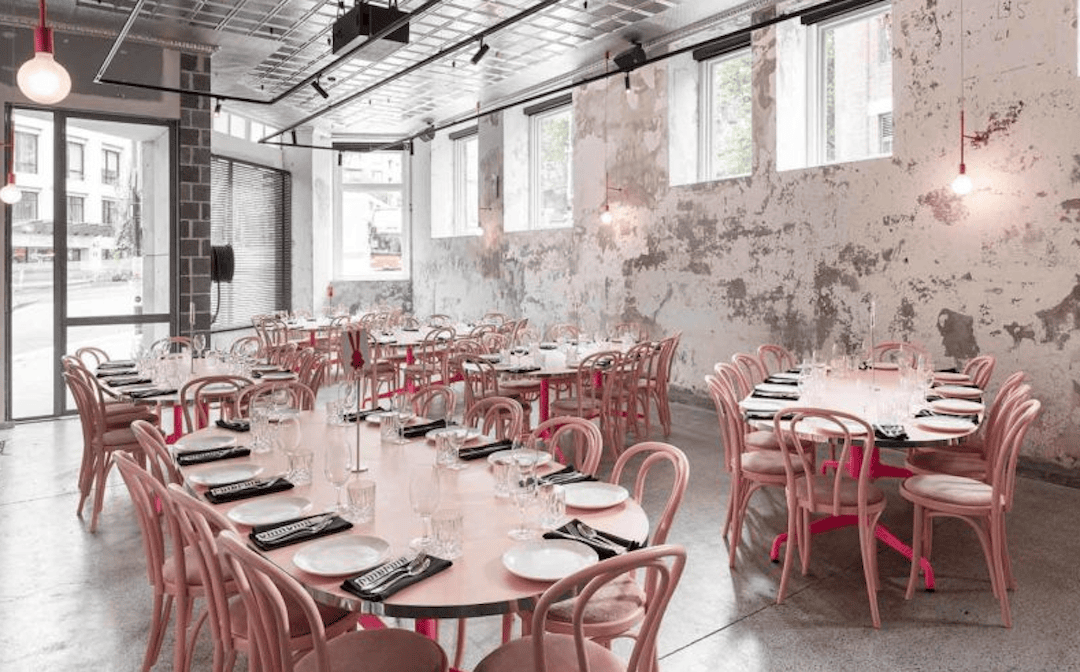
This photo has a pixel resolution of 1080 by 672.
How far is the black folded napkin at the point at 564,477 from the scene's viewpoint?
264 cm

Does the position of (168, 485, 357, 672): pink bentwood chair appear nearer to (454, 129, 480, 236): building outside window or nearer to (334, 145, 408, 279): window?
(454, 129, 480, 236): building outside window

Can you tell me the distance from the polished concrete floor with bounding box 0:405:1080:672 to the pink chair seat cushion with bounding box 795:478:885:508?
46cm

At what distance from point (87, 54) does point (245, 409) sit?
5.15 m

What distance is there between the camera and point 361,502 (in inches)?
91.5

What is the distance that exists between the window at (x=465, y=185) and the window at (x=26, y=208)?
7165mm

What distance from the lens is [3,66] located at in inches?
287

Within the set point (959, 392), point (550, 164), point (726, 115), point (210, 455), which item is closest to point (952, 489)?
point (959, 392)

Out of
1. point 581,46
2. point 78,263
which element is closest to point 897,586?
point 581,46

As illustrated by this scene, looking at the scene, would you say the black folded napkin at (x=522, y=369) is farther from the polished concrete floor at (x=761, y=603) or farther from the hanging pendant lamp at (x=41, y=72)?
the hanging pendant lamp at (x=41, y=72)

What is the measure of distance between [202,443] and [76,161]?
20.4 feet

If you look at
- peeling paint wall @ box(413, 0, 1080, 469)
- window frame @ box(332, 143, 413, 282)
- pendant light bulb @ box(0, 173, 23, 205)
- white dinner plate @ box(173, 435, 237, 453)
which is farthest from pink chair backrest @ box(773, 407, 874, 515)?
window frame @ box(332, 143, 413, 282)

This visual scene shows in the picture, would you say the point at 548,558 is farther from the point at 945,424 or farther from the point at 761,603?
the point at 945,424

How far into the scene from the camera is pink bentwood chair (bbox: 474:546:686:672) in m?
1.64

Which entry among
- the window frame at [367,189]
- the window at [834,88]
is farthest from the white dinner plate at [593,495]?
the window frame at [367,189]
